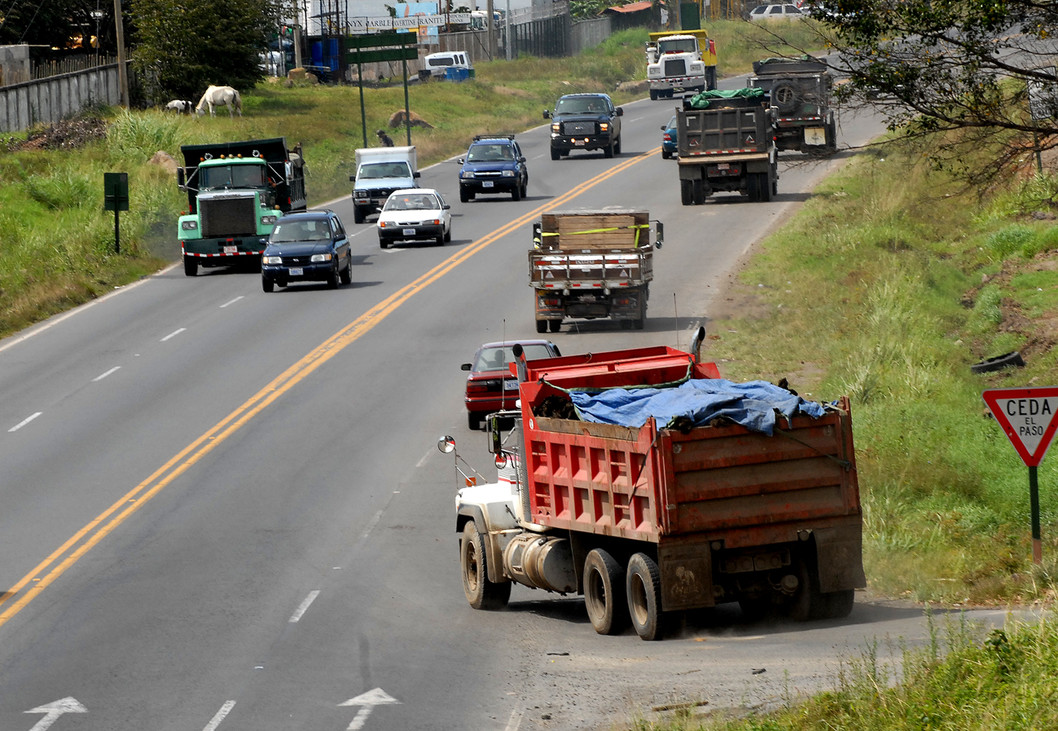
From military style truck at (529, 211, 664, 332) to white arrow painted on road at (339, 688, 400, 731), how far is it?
18.6 m

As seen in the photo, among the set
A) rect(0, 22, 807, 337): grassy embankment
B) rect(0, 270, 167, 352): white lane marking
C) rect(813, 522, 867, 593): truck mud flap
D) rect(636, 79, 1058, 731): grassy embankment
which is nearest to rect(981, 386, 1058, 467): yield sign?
rect(636, 79, 1058, 731): grassy embankment

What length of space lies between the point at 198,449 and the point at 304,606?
8.65m

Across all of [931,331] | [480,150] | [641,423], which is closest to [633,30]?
[480,150]

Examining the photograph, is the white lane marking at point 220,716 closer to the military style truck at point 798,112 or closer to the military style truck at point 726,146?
the military style truck at point 726,146

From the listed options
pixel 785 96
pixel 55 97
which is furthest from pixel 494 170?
pixel 55 97

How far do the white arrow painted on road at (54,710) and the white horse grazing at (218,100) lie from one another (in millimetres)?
60024

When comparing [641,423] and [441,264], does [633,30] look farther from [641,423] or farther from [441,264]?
[641,423]

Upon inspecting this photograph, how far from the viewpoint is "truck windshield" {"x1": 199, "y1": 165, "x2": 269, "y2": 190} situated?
41.4m

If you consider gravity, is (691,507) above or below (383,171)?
below

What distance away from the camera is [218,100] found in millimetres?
71250

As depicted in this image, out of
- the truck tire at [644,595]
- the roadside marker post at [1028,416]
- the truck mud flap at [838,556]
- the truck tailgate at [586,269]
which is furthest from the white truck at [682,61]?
the truck tire at [644,595]

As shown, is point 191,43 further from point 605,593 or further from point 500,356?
point 605,593

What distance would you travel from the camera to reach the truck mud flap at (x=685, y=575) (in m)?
13.0

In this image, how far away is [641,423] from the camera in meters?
13.7
